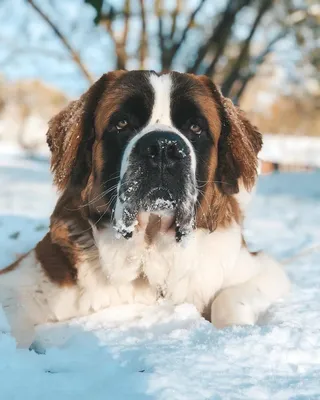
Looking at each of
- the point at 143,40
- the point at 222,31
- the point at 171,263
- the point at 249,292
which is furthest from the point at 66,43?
the point at 249,292

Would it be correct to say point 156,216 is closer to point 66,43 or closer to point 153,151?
point 153,151

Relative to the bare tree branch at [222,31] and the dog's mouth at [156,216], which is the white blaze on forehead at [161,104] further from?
the bare tree branch at [222,31]

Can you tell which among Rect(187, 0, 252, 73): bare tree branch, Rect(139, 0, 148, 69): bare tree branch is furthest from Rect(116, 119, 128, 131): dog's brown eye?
Rect(187, 0, 252, 73): bare tree branch

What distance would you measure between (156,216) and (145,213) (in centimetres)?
7

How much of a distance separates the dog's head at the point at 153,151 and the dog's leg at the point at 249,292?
304mm

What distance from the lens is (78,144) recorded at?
8.97 ft

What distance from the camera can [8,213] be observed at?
5.43 meters

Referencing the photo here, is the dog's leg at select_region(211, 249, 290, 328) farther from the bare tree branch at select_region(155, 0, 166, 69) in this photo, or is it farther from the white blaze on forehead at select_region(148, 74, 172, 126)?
the bare tree branch at select_region(155, 0, 166, 69)

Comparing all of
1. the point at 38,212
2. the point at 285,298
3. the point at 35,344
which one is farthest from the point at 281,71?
the point at 35,344

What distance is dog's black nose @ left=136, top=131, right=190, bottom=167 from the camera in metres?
2.23

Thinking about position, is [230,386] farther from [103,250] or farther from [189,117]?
[189,117]

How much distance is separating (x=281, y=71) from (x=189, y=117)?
43.2 ft

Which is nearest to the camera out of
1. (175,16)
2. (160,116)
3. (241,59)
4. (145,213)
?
(145,213)

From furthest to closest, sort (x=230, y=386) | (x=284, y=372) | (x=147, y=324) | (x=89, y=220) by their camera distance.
Result: (x=89, y=220) < (x=147, y=324) < (x=284, y=372) < (x=230, y=386)
